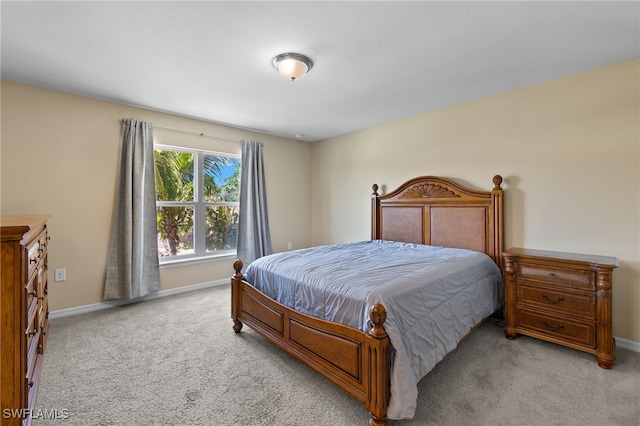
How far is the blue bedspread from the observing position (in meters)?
1.57

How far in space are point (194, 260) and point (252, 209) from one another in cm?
108

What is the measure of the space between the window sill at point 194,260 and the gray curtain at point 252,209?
19 centimetres

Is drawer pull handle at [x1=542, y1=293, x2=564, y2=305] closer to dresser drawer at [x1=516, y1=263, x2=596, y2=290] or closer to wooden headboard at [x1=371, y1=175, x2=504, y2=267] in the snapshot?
dresser drawer at [x1=516, y1=263, x2=596, y2=290]

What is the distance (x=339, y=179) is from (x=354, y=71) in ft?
7.77

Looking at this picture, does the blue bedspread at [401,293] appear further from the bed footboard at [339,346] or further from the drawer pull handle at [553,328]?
the drawer pull handle at [553,328]

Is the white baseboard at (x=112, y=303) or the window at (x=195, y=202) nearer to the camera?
the white baseboard at (x=112, y=303)

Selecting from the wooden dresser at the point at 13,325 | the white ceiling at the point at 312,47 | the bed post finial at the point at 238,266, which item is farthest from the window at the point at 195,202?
the wooden dresser at the point at 13,325

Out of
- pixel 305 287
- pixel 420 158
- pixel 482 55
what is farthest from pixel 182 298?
pixel 482 55

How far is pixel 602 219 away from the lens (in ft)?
8.00

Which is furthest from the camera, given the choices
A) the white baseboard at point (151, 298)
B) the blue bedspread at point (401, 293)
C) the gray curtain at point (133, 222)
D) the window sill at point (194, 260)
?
the window sill at point (194, 260)

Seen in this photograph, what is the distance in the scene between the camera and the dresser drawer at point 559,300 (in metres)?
2.13

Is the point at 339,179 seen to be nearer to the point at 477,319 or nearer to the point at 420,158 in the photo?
the point at 420,158

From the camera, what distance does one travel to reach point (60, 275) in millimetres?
2963

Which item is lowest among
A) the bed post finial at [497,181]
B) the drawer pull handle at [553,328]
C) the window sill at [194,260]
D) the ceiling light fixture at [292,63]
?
the drawer pull handle at [553,328]
